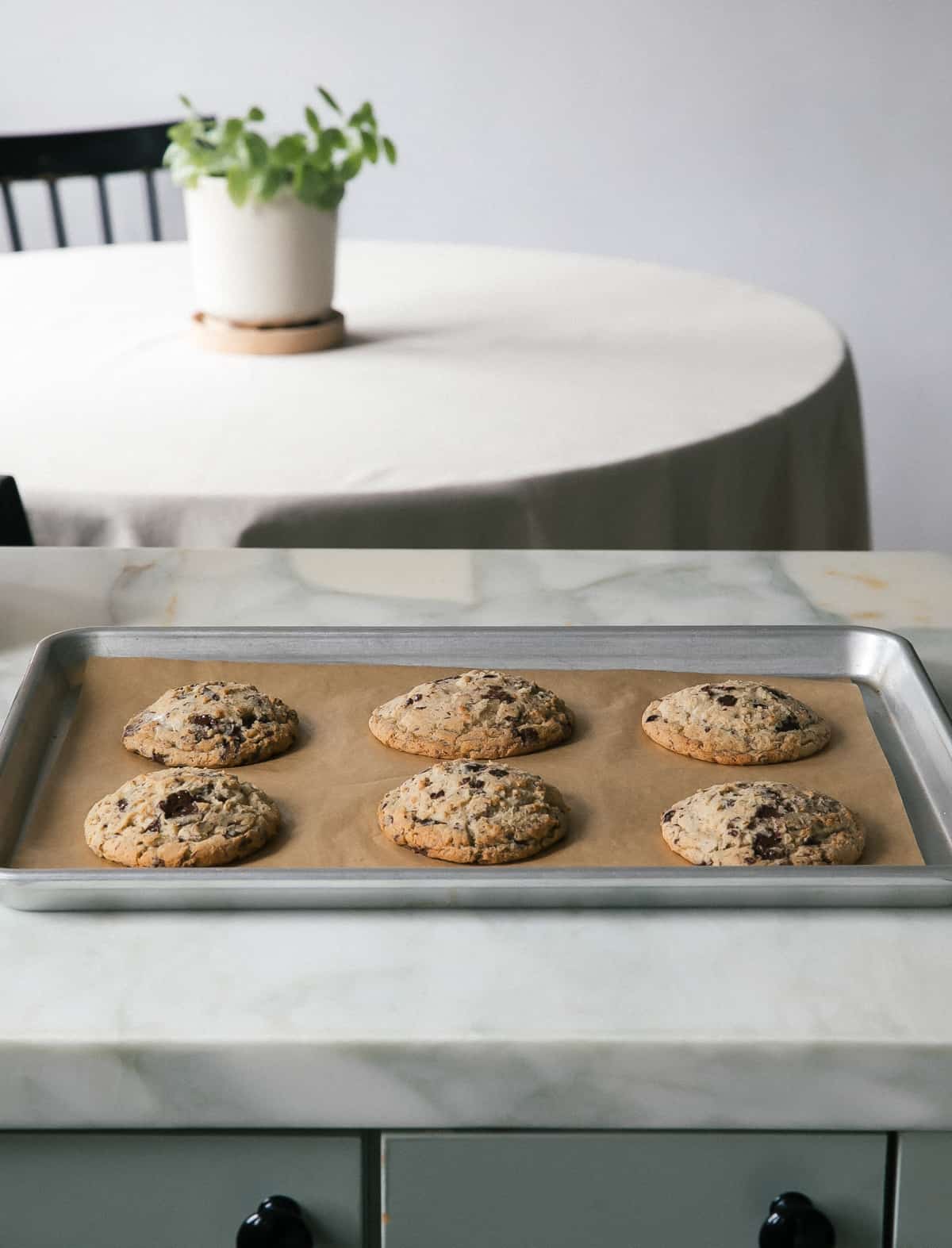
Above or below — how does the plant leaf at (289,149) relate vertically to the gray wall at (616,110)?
above

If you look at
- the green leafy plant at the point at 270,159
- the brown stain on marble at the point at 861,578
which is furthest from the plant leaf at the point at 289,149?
Result: the brown stain on marble at the point at 861,578

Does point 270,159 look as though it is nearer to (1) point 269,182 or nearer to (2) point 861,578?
(1) point 269,182

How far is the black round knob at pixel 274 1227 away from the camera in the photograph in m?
0.62

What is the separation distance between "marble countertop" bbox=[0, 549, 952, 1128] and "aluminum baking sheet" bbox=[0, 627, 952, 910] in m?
0.01

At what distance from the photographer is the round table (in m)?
1.41

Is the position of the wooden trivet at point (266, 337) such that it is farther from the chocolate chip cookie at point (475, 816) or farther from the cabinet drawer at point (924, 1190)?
the cabinet drawer at point (924, 1190)

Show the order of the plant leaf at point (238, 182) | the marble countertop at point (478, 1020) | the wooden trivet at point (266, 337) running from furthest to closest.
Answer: the wooden trivet at point (266, 337) < the plant leaf at point (238, 182) < the marble countertop at point (478, 1020)

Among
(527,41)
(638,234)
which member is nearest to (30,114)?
(527,41)

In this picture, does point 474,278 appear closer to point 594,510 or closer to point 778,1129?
point 594,510

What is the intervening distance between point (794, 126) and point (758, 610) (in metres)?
2.68

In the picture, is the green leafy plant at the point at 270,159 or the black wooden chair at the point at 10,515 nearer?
the black wooden chair at the point at 10,515

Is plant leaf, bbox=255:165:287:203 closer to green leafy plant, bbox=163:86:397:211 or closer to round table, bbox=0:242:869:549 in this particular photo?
green leafy plant, bbox=163:86:397:211

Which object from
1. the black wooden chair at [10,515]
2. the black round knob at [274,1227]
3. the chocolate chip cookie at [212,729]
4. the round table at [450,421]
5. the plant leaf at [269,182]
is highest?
the plant leaf at [269,182]

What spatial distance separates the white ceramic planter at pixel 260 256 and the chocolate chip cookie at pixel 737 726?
114 centimetres
